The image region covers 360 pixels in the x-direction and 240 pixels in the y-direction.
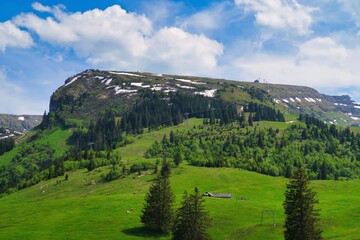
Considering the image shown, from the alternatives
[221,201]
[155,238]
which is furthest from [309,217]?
[221,201]

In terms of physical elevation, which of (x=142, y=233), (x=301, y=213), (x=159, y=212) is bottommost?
(x=142, y=233)

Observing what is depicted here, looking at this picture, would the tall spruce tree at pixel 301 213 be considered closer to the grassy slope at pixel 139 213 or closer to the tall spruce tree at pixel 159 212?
the grassy slope at pixel 139 213

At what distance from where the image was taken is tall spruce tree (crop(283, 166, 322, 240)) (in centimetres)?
7406

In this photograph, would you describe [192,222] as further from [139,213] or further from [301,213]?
[139,213]

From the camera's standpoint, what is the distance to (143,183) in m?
183

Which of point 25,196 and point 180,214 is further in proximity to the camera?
point 25,196

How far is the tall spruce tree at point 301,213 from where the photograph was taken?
7406cm

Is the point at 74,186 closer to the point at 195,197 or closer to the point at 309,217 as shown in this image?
the point at 195,197

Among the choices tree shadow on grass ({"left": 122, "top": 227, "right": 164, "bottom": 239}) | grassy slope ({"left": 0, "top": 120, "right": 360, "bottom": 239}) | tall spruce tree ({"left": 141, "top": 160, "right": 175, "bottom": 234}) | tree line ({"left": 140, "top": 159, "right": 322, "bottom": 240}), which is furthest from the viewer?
tall spruce tree ({"left": 141, "top": 160, "right": 175, "bottom": 234})

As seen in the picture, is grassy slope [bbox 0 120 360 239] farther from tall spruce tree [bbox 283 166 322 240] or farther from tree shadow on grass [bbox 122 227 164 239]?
tall spruce tree [bbox 283 166 322 240]

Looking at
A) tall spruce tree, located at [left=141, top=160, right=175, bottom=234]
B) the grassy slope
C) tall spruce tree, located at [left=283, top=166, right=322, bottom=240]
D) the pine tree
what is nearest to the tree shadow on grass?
the grassy slope

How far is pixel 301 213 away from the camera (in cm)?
7538

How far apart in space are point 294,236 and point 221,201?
5734cm

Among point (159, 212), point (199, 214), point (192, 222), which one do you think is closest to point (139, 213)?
point (159, 212)
